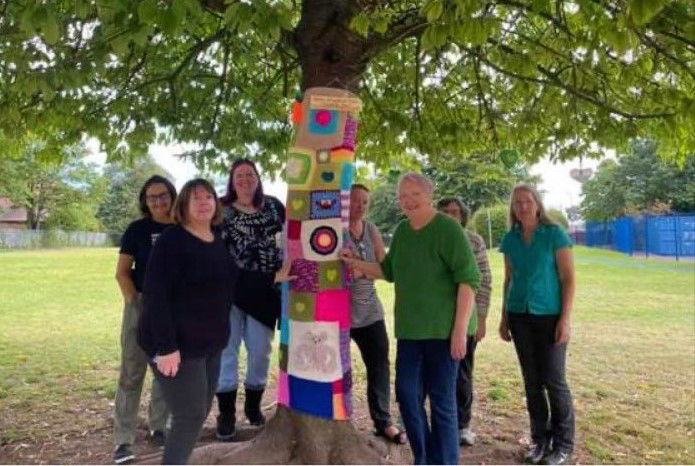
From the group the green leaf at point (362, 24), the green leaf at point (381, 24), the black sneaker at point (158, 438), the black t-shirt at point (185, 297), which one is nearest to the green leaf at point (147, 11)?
the black t-shirt at point (185, 297)

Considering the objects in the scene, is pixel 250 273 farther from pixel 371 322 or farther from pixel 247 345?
pixel 371 322

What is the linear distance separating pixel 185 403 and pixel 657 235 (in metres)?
31.4

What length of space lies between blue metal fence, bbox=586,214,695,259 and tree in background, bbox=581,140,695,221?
7769 millimetres

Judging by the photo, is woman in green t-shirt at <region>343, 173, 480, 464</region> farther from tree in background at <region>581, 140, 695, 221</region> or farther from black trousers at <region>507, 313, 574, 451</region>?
tree in background at <region>581, 140, 695, 221</region>

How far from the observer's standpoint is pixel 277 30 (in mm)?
3236

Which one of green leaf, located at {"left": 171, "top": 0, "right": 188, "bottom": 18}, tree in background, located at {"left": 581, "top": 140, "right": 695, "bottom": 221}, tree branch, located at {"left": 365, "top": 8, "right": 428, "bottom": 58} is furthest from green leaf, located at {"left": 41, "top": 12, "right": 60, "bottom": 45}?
tree in background, located at {"left": 581, "top": 140, "right": 695, "bottom": 221}

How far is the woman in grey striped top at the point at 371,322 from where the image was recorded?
4641 mm

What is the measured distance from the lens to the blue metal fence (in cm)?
2883

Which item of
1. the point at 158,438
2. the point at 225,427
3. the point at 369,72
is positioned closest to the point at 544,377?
the point at 225,427

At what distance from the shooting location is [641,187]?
146 ft

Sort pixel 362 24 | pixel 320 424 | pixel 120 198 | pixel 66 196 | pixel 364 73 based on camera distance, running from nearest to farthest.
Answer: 1. pixel 362 24
2. pixel 320 424
3. pixel 364 73
4. pixel 66 196
5. pixel 120 198

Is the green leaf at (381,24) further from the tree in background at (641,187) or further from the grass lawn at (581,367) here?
the tree in background at (641,187)

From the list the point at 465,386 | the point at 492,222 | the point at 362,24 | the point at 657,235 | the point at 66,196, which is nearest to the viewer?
the point at 362,24

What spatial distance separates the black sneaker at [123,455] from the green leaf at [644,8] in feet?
13.9
